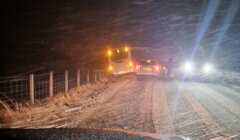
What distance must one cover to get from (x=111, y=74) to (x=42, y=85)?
1382 centimetres

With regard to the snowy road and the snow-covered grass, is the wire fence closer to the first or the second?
the snow-covered grass

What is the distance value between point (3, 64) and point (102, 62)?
10.5 m

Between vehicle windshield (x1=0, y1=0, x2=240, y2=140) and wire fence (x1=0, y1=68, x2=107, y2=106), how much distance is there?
95 mm

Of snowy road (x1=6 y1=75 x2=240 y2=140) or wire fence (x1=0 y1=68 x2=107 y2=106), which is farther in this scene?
wire fence (x1=0 y1=68 x2=107 y2=106)

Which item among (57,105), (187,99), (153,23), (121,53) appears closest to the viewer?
(57,105)

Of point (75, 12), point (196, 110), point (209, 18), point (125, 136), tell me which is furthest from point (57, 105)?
point (209, 18)

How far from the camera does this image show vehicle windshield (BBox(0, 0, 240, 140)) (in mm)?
11219

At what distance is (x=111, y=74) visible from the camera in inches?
1473

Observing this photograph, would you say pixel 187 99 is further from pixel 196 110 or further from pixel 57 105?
pixel 57 105

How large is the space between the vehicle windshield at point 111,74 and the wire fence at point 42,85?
0.31ft

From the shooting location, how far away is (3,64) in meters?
38.6

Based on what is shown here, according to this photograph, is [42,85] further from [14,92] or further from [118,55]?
[118,55]

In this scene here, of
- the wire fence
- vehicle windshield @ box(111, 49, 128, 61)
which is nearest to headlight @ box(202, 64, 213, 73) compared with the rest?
vehicle windshield @ box(111, 49, 128, 61)

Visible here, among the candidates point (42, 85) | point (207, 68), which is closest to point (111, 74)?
point (42, 85)
